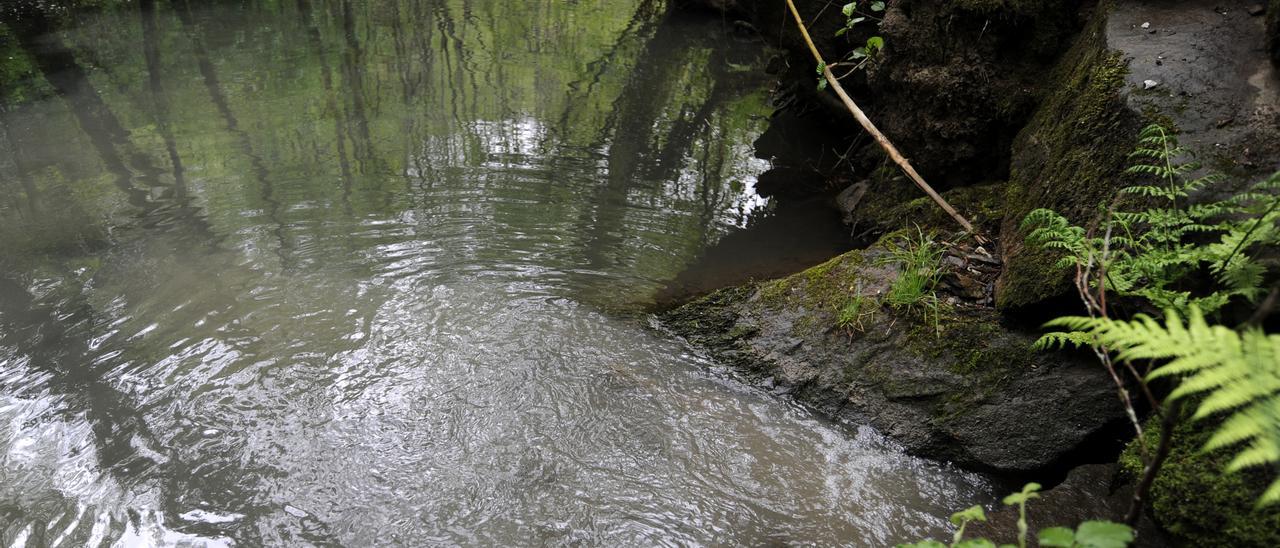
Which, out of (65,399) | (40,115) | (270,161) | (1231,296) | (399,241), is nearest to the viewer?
(1231,296)

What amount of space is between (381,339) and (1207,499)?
13.1 ft

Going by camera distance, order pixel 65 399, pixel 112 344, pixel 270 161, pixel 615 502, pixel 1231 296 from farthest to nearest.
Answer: pixel 270 161 → pixel 112 344 → pixel 65 399 → pixel 615 502 → pixel 1231 296

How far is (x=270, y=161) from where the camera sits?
7.28 m

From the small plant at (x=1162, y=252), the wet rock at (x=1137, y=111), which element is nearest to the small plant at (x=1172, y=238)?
the small plant at (x=1162, y=252)

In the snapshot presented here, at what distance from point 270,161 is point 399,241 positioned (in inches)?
99.1

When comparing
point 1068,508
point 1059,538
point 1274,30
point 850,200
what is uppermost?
point 1274,30

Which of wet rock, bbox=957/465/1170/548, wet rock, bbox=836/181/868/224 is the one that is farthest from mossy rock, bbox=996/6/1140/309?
wet rock, bbox=836/181/868/224

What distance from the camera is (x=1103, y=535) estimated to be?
73.3 inches

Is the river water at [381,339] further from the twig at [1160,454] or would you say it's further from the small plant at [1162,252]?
the twig at [1160,454]

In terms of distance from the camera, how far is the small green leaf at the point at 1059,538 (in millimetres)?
1868

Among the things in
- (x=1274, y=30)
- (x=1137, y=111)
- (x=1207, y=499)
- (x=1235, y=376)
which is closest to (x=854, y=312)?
(x=1137, y=111)

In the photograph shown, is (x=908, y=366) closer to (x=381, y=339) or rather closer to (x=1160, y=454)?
(x=1160, y=454)

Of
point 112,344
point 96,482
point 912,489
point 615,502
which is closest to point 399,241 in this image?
point 112,344

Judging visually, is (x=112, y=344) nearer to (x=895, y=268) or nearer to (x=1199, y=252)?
(x=895, y=268)
